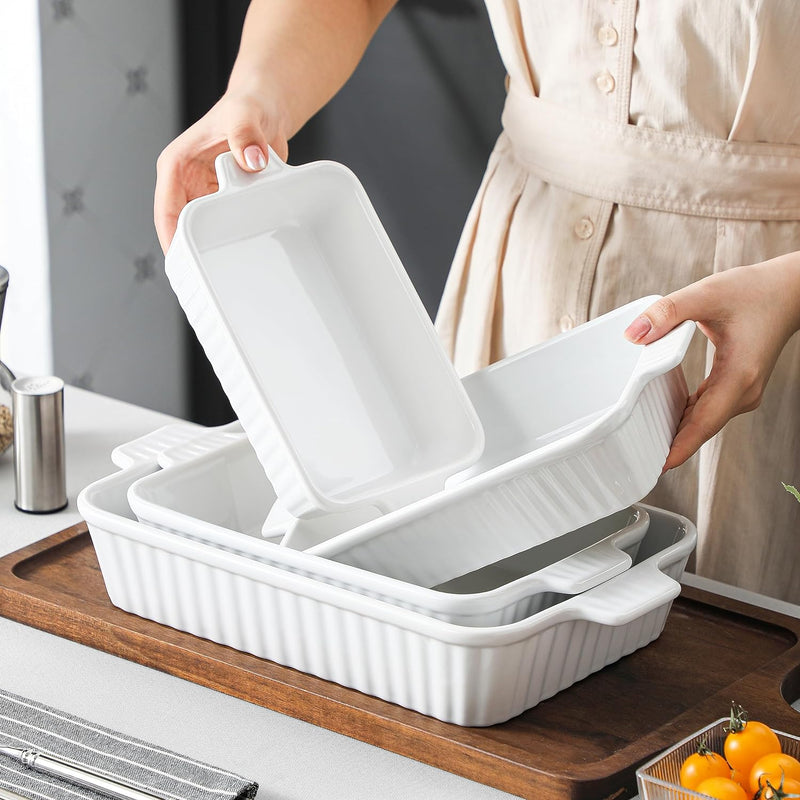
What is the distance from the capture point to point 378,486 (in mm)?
909

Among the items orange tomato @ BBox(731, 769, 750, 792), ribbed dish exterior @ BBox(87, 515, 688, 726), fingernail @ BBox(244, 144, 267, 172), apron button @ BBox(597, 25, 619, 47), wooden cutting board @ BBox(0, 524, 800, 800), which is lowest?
wooden cutting board @ BBox(0, 524, 800, 800)

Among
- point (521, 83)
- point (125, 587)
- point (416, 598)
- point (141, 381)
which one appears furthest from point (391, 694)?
point (141, 381)

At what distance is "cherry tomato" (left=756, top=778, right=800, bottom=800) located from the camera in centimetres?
59

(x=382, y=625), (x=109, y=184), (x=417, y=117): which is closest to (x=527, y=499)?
(x=382, y=625)

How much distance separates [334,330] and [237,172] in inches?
5.9

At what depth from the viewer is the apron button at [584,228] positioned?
3.96 ft

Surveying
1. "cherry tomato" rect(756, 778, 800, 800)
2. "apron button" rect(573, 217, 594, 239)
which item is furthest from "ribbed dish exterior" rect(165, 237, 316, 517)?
"apron button" rect(573, 217, 594, 239)

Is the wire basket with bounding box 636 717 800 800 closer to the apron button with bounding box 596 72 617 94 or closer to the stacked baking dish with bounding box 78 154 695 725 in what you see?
the stacked baking dish with bounding box 78 154 695 725

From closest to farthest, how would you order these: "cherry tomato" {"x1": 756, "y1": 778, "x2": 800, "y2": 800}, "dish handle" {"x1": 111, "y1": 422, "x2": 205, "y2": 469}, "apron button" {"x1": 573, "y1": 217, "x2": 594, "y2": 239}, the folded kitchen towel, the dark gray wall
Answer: "cherry tomato" {"x1": 756, "y1": 778, "x2": 800, "y2": 800} < the folded kitchen towel < "dish handle" {"x1": 111, "y1": 422, "x2": 205, "y2": 469} < "apron button" {"x1": 573, "y1": 217, "x2": 594, "y2": 239} < the dark gray wall

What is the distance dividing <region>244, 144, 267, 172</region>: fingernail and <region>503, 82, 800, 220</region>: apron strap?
1.39 ft

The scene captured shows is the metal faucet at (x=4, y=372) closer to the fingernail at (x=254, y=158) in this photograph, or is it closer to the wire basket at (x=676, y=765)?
the fingernail at (x=254, y=158)

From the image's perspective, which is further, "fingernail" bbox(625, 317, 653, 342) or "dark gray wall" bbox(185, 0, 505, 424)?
"dark gray wall" bbox(185, 0, 505, 424)

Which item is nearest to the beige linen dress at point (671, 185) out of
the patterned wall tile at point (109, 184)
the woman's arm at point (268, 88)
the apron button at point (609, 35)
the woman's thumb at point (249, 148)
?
the apron button at point (609, 35)

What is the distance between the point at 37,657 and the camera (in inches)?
34.1
